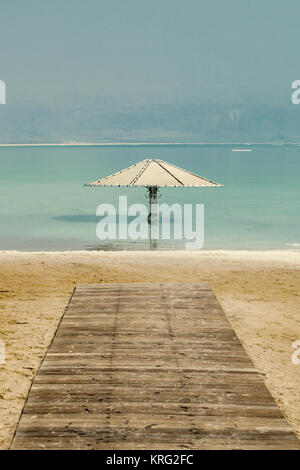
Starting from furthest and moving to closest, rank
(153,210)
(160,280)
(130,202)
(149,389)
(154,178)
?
(130,202) < (153,210) < (154,178) < (160,280) < (149,389)

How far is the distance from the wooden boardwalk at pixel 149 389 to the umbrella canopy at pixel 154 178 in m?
7.62

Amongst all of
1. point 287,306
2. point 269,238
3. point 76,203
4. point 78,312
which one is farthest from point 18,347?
point 76,203

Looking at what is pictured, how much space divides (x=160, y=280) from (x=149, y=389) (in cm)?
769

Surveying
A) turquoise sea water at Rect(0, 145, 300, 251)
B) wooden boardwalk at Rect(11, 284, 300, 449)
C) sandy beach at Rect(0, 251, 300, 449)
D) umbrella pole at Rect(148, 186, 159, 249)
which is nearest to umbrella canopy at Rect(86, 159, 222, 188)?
umbrella pole at Rect(148, 186, 159, 249)

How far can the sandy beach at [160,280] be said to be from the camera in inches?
252

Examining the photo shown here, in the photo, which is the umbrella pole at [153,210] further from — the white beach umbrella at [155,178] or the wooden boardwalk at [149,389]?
the wooden boardwalk at [149,389]

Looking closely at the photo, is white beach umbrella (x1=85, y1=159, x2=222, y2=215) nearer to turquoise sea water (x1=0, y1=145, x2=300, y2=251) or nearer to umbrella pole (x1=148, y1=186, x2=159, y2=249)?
umbrella pole (x1=148, y1=186, x2=159, y2=249)

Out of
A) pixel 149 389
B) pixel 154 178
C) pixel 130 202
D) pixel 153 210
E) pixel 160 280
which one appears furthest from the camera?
pixel 130 202

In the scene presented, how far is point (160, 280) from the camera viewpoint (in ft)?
40.1

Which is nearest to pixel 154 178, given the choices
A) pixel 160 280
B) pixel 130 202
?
pixel 160 280

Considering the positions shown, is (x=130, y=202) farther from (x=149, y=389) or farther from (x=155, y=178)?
(x=149, y=389)

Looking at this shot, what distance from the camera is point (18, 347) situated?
7.43m
